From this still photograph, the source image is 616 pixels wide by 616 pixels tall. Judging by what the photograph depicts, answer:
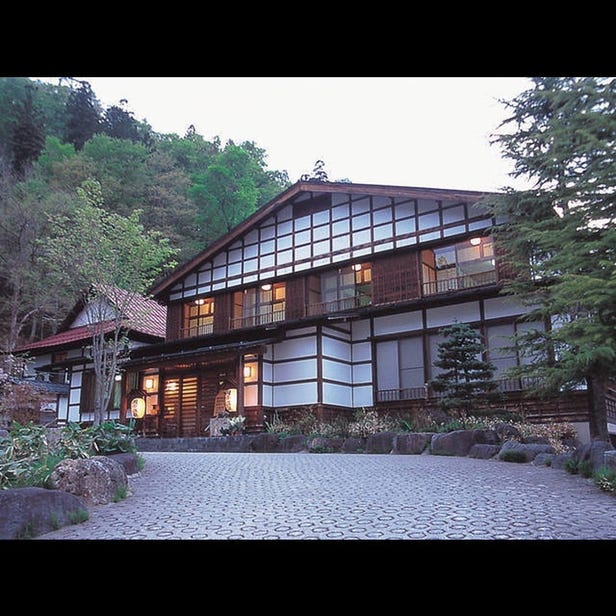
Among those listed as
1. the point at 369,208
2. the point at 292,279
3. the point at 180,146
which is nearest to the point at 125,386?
the point at 292,279

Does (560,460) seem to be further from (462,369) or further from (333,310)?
(333,310)

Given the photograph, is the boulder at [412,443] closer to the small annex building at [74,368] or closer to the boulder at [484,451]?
the boulder at [484,451]

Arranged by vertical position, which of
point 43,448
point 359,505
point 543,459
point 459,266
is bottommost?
point 359,505

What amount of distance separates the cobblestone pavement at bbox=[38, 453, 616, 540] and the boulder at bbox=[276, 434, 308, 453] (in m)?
5.15

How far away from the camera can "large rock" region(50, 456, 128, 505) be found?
6.85m

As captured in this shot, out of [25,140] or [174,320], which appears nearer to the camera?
[174,320]

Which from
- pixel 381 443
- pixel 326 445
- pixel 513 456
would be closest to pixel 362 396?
pixel 326 445

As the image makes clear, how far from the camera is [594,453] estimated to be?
8828 millimetres

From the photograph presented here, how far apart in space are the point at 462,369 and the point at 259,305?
9.95m

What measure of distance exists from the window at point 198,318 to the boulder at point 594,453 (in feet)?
55.2

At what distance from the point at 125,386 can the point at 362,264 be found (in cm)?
1070

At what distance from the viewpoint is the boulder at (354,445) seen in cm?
1470

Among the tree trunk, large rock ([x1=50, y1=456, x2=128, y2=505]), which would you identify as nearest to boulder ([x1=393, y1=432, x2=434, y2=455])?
the tree trunk

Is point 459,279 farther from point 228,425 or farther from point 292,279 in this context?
point 228,425
